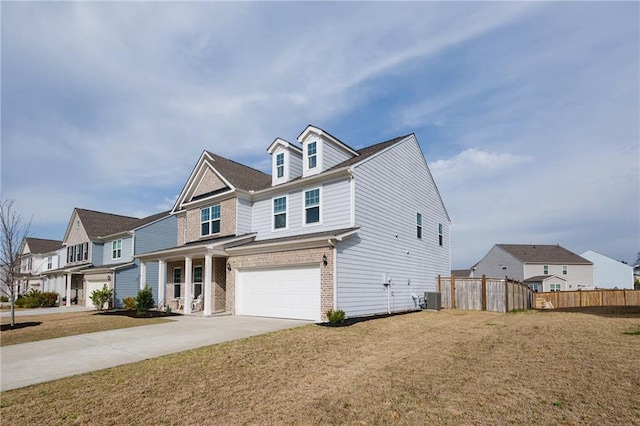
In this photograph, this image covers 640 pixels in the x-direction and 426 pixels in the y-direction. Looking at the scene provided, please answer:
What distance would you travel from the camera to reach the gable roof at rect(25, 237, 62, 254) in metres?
46.0

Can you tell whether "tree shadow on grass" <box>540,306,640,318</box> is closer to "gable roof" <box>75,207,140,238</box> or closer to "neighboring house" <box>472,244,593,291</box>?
"neighboring house" <box>472,244,593,291</box>

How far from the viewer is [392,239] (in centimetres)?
1805

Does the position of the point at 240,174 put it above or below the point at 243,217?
above

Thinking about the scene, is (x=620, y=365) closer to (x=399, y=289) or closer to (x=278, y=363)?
(x=278, y=363)

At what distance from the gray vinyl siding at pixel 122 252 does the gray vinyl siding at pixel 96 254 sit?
0.28 m

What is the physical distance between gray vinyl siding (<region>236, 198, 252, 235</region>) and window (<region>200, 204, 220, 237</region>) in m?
2.05

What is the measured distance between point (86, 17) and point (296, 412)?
12265mm

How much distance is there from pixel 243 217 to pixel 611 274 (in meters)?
64.5

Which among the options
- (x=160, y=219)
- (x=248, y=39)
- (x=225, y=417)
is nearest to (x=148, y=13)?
(x=248, y=39)

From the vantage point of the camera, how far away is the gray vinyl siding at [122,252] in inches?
1170

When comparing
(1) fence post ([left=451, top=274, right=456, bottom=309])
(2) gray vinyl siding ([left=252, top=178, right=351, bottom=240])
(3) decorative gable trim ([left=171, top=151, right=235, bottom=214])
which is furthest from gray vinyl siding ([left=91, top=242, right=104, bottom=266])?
(1) fence post ([left=451, top=274, right=456, bottom=309])

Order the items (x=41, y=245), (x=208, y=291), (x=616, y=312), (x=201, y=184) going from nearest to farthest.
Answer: (x=208, y=291) → (x=616, y=312) → (x=201, y=184) → (x=41, y=245)

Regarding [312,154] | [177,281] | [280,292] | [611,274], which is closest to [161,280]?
[177,281]

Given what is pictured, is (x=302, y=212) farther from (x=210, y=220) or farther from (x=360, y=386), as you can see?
(x=360, y=386)
